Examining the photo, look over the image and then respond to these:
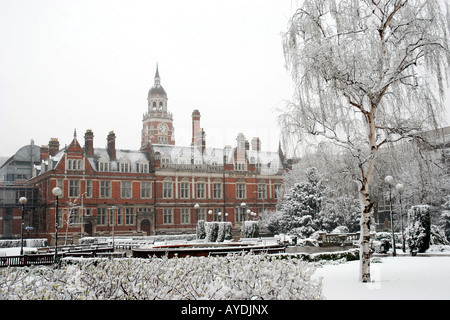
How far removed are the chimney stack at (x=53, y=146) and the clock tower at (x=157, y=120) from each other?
35386 millimetres

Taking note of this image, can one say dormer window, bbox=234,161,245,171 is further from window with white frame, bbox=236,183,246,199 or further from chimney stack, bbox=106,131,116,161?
chimney stack, bbox=106,131,116,161

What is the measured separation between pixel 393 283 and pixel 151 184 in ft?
120

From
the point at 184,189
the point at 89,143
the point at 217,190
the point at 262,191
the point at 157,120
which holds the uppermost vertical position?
the point at 157,120

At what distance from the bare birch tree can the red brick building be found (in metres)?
25.3

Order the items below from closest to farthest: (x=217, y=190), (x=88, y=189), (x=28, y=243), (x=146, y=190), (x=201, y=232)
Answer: (x=28, y=243) → (x=201, y=232) → (x=88, y=189) → (x=146, y=190) → (x=217, y=190)

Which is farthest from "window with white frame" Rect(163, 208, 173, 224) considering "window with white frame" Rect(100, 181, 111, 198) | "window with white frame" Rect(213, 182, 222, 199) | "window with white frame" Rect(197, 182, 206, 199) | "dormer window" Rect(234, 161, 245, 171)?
"dormer window" Rect(234, 161, 245, 171)

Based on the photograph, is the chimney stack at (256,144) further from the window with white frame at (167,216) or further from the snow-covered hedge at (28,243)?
the snow-covered hedge at (28,243)

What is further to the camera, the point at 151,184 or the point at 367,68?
the point at 151,184

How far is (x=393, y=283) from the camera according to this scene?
1056cm

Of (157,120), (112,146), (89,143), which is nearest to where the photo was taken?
(89,143)

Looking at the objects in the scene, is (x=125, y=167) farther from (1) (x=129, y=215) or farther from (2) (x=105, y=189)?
(1) (x=129, y=215)

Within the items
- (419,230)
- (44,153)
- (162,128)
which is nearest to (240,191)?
(44,153)

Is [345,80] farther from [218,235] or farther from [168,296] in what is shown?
[218,235]
